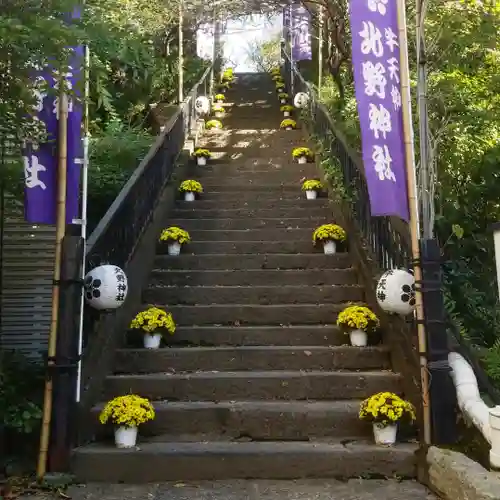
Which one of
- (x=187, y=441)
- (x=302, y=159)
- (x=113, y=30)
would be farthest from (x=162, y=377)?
(x=302, y=159)

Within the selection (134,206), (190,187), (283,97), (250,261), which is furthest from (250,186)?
(283,97)

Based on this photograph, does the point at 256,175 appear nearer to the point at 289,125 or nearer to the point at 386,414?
the point at 289,125

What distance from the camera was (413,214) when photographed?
16.3 feet

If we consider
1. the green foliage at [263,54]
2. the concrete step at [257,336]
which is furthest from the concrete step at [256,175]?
the green foliage at [263,54]

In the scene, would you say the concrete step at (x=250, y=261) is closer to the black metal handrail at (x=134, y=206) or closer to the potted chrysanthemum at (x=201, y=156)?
the black metal handrail at (x=134, y=206)

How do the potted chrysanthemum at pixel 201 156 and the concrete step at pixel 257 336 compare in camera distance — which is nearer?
the concrete step at pixel 257 336

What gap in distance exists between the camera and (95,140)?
31.7 feet

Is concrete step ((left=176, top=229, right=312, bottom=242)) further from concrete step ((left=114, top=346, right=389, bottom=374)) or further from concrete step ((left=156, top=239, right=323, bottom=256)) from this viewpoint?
concrete step ((left=114, top=346, right=389, bottom=374))

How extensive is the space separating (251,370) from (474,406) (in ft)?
7.07

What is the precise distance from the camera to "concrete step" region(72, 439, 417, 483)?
467 centimetres

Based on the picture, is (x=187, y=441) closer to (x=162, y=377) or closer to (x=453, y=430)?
(x=162, y=377)

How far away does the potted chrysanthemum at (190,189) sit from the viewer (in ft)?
30.9

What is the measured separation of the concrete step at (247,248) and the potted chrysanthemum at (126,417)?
10.6 ft

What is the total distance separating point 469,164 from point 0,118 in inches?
243
